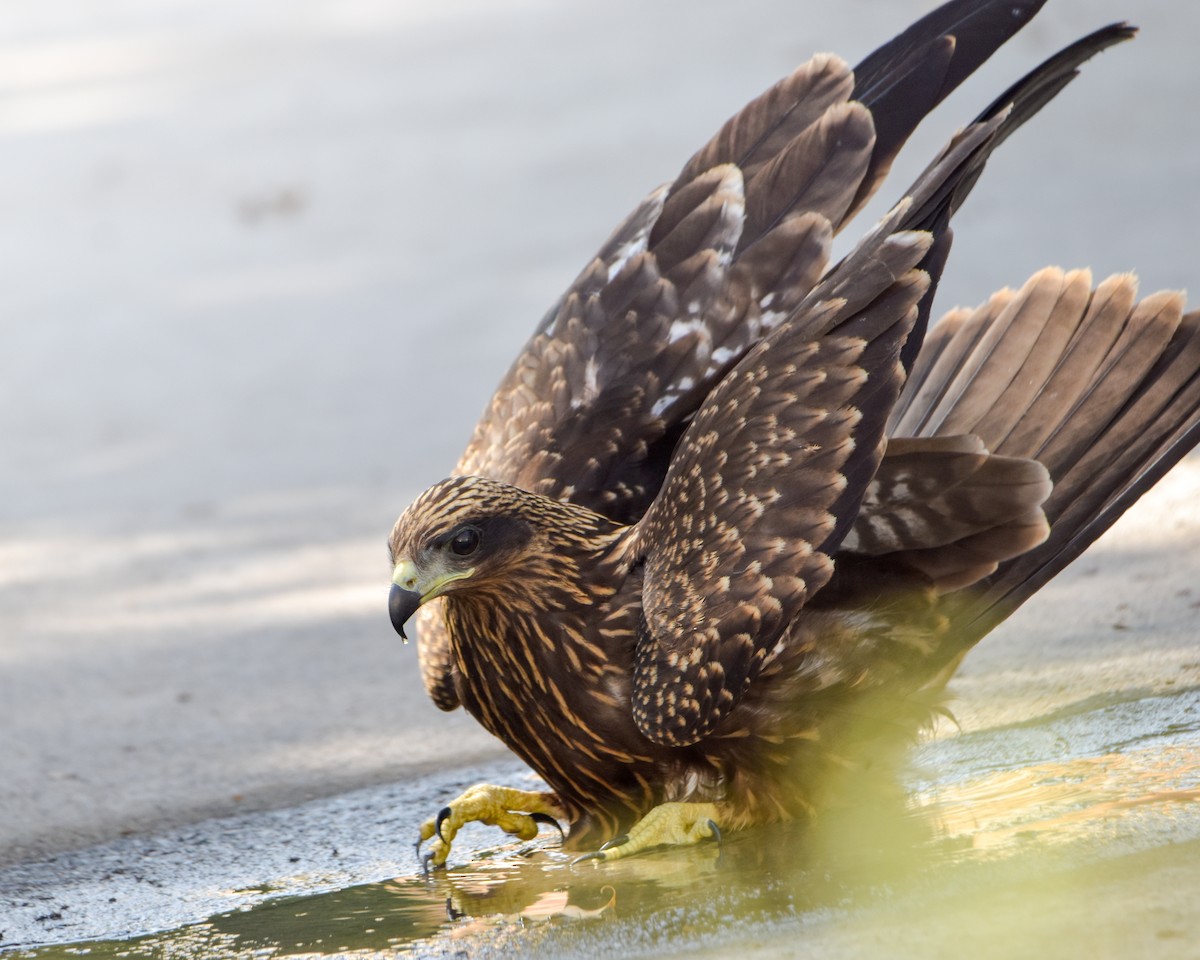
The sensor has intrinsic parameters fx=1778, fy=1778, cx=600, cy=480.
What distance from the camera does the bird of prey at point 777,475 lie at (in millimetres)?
3270

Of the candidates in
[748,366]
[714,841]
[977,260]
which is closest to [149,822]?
[714,841]

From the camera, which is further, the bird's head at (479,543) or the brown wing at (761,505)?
the bird's head at (479,543)

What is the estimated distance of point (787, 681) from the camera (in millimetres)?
3436

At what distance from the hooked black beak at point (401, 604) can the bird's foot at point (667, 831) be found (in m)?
0.58

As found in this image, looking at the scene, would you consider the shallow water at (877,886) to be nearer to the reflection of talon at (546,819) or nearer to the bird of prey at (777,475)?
the reflection of talon at (546,819)

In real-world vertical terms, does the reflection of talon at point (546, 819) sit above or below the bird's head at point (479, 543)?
below

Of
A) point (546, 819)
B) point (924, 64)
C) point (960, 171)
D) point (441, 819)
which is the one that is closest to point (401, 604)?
point (441, 819)

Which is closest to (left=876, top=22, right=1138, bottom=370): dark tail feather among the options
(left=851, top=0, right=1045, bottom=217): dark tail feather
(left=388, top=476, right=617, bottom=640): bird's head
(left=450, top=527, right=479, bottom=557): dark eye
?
(left=851, top=0, right=1045, bottom=217): dark tail feather

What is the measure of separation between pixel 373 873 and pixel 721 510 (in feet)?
3.32

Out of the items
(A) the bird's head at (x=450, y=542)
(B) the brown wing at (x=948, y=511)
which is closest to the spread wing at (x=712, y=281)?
(A) the bird's head at (x=450, y=542)

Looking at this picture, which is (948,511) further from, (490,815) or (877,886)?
(490,815)

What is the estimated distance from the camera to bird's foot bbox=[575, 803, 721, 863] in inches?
135

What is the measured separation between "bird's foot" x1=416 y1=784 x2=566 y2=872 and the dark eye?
0.52m

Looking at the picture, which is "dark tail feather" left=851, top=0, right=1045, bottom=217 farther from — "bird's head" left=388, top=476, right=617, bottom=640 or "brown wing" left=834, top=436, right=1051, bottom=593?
"bird's head" left=388, top=476, right=617, bottom=640
